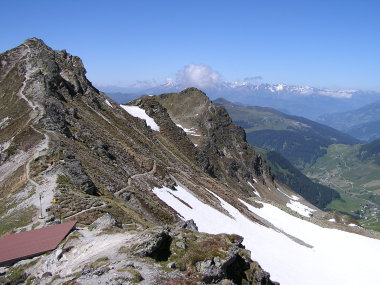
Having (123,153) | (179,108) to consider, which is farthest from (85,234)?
(179,108)

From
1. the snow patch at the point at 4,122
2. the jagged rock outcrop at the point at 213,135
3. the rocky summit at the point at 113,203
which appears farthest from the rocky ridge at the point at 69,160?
the jagged rock outcrop at the point at 213,135

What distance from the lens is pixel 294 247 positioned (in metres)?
58.1

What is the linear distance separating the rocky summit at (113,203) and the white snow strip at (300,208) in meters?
14.5

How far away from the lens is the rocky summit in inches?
714

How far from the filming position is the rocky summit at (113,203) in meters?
18.1

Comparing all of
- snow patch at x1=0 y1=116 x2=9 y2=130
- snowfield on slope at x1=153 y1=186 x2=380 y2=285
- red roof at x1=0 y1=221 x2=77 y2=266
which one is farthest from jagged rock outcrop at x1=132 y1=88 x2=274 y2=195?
red roof at x1=0 y1=221 x2=77 y2=266

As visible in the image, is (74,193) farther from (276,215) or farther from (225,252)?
(276,215)

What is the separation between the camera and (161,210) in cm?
4072

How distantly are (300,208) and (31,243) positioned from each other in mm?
124475

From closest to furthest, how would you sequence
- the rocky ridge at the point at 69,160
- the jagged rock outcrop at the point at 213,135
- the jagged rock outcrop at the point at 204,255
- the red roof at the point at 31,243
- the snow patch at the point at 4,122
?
1. the jagged rock outcrop at the point at 204,255
2. the red roof at the point at 31,243
3. the rocky ridge at the point at 69,160
4. the snow patch at the point at 4,122
5. the jagged rock outcrop at the point at 213,135

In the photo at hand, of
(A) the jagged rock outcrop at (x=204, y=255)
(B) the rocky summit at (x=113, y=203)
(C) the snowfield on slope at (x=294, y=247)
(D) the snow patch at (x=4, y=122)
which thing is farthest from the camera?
(D) the snow patch at (x=4, y=122)

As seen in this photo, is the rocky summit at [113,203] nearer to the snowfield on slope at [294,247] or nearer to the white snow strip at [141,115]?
the snowfield on slope at [294,247]

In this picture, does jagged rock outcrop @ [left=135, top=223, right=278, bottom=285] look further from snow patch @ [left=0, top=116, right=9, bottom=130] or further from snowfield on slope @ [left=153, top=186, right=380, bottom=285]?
snow patch @ [left=0, top=116, right=9, bottom=130]

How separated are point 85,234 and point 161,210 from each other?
18.6 meters
